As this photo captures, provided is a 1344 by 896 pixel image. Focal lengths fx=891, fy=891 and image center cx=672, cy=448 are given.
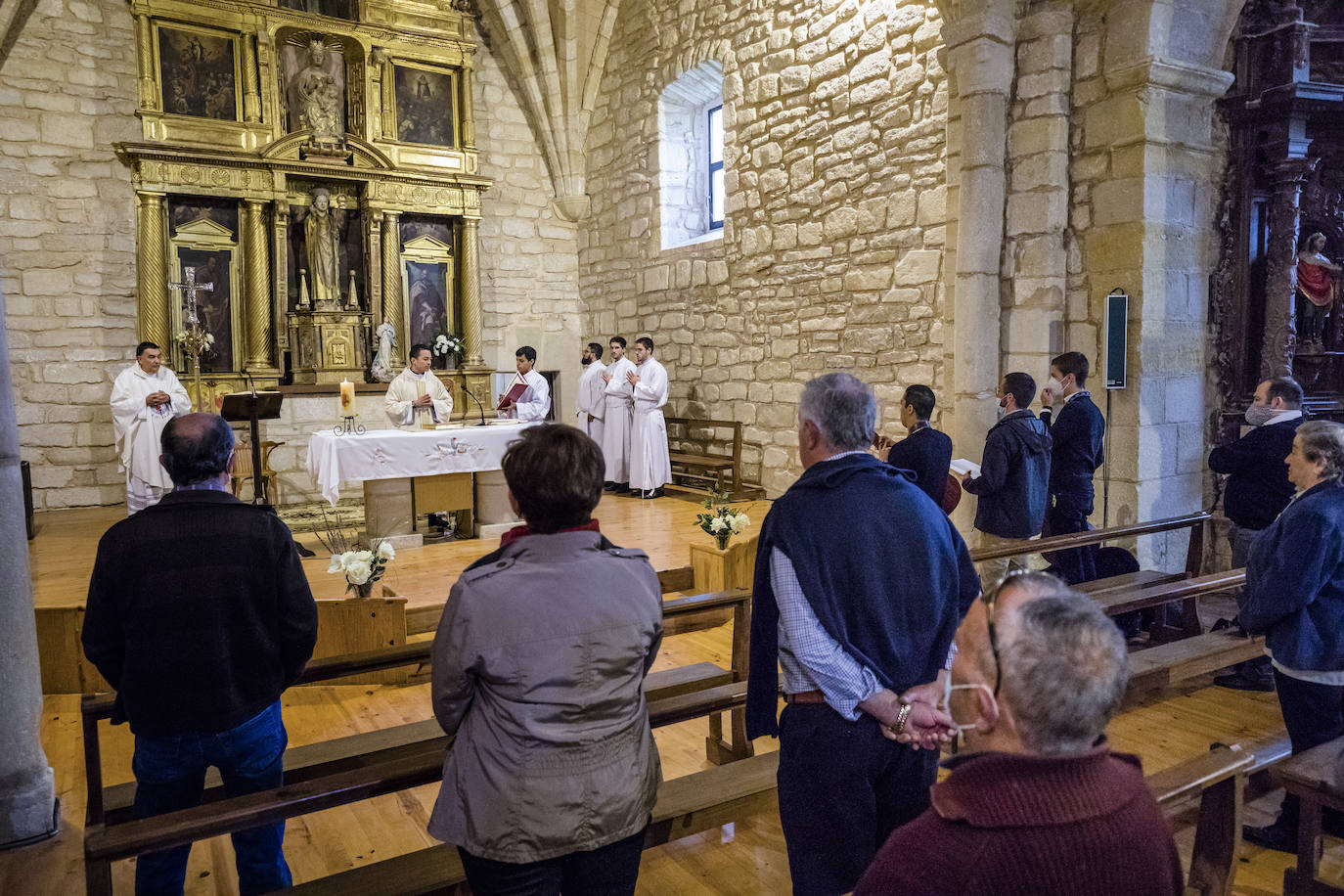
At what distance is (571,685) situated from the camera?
5.39ft

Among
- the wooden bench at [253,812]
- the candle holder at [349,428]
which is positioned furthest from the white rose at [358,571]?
the candle holder at [349,428]

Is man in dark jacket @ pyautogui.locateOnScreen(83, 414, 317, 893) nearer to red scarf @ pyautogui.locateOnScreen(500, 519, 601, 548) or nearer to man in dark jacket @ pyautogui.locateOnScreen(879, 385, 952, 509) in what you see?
red scarf @ pyautogui.locateOnScreen(500, 519, 601, 548)

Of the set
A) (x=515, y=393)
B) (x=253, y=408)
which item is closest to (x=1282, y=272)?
(x=515, y=393)

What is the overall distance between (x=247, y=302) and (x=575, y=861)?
9.52 m

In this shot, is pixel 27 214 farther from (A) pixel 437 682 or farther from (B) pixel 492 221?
(A) pixel 437 682

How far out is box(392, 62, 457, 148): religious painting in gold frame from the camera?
34.8 ft

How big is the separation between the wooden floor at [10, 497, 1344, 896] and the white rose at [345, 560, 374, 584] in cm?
60

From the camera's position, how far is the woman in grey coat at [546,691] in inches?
63.2

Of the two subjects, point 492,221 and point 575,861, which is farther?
point 492,221

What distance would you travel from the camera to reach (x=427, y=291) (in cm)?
1088

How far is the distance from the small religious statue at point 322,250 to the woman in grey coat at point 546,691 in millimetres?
9276

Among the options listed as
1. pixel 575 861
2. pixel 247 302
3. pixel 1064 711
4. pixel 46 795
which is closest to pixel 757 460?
pixel 247 302

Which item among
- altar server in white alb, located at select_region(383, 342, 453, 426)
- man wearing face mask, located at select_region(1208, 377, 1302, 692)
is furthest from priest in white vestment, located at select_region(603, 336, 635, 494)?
man wearing face mask, located at select_region(1208, 377, 1302, 692)

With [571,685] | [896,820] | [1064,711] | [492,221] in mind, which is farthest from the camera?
[492,221]
